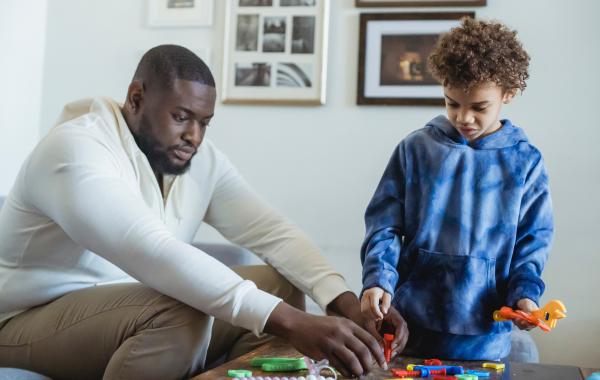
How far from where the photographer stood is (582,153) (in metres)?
2.77

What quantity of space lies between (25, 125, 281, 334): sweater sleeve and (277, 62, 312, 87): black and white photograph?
4.85 feet

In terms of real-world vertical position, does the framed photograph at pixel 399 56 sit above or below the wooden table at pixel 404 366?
above

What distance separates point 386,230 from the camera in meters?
1.81

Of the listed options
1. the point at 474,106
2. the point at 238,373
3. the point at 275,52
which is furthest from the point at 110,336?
the point at 275,52

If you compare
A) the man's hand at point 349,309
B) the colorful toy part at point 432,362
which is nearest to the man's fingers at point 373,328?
the man's hand at point 349,309

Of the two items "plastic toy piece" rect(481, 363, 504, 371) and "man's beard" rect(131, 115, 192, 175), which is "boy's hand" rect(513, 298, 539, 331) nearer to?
"plastic toy piece" rect(481, 363, 504, 371)

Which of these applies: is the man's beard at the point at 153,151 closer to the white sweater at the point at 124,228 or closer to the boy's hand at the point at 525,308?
the white sweater at the point at 124,228

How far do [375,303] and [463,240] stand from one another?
0.28m

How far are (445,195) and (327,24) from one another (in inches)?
53.1

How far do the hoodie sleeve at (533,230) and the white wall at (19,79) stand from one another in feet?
6.79

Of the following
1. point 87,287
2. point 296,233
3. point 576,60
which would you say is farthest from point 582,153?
point 87,287

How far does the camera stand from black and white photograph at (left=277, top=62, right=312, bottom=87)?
2971 millimetres

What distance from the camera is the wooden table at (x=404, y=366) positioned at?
1.46 m

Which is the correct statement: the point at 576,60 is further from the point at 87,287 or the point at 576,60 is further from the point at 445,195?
the point at 87,287
